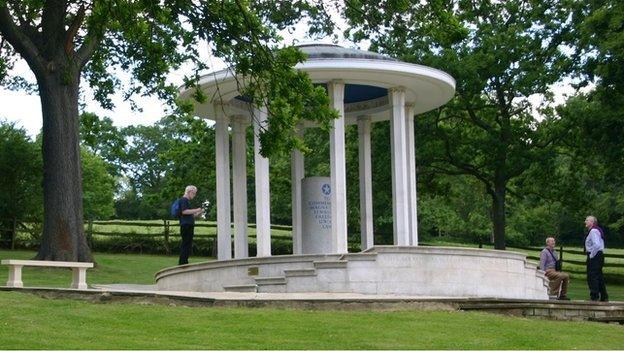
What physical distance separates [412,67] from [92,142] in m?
12.0

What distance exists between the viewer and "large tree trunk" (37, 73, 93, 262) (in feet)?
87.6

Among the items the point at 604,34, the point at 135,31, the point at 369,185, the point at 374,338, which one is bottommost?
the point at 374,338

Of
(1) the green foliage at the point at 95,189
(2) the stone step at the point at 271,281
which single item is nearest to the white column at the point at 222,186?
(2) the stone step at the point at 271,281

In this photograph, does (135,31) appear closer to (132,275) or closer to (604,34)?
(132,275)

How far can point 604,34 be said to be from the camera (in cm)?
2819

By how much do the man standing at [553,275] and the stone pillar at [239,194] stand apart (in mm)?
7761

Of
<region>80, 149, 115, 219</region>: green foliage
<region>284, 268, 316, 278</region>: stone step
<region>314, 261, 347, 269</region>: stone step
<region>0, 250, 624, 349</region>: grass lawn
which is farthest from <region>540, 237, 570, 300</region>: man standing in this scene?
<region>80, 149, 115, 219</region>: green foliage

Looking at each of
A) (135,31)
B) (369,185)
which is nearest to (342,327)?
(135,31)

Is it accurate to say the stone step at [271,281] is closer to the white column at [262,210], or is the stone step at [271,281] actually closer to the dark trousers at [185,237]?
the dark trousers at [185,237]

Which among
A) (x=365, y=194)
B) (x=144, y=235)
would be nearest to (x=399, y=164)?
(x=365, y=194)

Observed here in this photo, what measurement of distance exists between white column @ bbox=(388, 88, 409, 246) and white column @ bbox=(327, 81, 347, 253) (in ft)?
5.37

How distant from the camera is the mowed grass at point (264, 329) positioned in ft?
38.8

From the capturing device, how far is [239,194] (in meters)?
25.4

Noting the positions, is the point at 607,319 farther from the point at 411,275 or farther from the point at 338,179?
the point at 338,179
